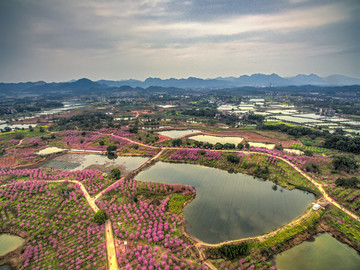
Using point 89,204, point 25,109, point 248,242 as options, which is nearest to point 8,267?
point 89,204

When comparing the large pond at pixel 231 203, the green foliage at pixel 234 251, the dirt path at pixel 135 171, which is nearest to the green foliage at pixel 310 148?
the large pond at pixel 231 203

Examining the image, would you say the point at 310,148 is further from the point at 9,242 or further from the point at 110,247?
the point at 9,242

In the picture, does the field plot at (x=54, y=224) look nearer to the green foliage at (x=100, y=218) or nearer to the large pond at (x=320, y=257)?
the green foliage at (x=100, y=218)

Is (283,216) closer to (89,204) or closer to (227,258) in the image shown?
(227,258)

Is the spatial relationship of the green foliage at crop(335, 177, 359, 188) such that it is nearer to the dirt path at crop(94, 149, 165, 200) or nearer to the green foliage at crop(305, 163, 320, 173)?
the green foliage at crop(305, 163, 320, 173)

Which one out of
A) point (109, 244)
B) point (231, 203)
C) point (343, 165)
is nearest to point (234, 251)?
point (231, 203)
